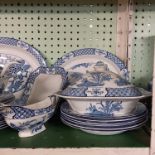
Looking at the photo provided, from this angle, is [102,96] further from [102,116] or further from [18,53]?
[18,53]

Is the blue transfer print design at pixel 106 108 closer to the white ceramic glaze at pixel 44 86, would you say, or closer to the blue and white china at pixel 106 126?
the blue and white china at pixel 106 126

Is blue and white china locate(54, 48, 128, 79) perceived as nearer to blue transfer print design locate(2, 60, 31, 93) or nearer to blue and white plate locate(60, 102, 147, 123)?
blue transfer print design locate(2, 60, 31, 93)

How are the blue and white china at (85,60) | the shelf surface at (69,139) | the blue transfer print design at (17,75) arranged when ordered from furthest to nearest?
the blue and white china at (85,60) → the blue transfer print design at (17,75) → the shelf surface at (69,139)

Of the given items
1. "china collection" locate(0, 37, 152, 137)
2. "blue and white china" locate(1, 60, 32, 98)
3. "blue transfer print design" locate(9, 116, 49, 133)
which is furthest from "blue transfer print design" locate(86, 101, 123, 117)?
"blue and white china" locate(1, 60, 32, 98)

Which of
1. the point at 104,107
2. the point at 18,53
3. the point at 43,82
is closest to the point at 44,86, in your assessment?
the point at 43,82

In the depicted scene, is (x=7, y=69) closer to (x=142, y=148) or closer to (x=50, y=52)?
(x=50, y=52)

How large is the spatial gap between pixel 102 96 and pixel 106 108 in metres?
0.04

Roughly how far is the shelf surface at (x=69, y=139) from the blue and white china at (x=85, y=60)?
0.25 metres

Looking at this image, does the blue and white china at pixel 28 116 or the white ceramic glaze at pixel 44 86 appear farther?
the white ceramic glaze at pixel 44 86

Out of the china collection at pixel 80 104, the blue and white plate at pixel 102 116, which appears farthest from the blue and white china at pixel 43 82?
the blue and white plate at pixel 102 116

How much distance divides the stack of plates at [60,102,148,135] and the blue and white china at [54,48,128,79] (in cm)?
24

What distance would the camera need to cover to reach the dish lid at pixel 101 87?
615 millimetres

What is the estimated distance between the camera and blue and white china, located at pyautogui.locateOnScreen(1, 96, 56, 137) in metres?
0.59

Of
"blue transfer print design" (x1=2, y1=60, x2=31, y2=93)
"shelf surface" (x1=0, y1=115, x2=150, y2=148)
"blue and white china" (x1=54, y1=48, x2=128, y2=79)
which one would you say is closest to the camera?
"shelf surface" (x1=0, y1=115, x2=150, y2=148)
